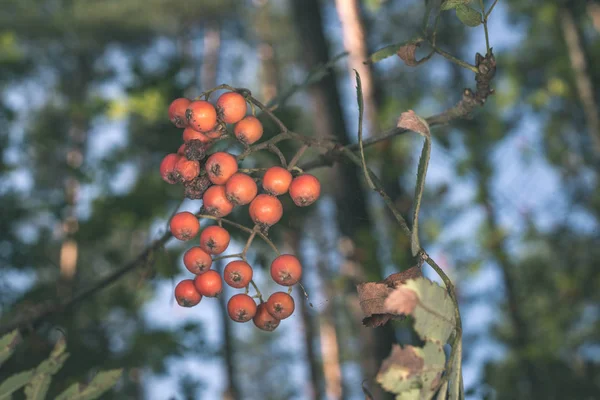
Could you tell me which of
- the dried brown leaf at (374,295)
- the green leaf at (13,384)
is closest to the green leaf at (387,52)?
the dried brown leaf at (374,295)

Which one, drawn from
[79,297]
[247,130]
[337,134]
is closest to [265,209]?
[247,130]

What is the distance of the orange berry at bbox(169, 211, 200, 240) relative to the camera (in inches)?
47.1

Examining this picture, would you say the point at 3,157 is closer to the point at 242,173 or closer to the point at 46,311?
the point at 46,311

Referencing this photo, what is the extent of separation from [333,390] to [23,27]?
13.0 meters

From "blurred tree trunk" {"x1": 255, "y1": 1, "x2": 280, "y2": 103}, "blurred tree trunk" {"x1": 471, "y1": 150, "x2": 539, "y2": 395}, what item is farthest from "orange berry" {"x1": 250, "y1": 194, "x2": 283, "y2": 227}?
"blurred tree trunk" {"x1": 255, "y1": 1, "x2": 280, "y2": 103}

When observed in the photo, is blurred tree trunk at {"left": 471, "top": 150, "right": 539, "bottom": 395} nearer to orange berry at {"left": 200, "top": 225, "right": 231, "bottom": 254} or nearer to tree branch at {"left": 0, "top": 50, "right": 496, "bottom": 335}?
tree branch at {"left": 0, "top": 50, "right": 496, "bottom": 335}

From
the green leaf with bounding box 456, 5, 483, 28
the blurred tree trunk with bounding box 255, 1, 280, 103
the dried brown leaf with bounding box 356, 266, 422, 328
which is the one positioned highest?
the blurred tree trunk with bounding box 255, 1, 280, 103

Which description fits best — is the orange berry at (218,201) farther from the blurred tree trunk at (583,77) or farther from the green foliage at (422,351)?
the blurred tree trunk at (583,77)

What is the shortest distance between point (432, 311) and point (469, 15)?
0.70 m

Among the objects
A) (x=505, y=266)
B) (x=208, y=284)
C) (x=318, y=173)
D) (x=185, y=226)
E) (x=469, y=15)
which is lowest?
(x=208, y=284)

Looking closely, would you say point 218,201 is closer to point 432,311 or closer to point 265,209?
point 265,209

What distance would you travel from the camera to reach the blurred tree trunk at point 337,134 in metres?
3.39

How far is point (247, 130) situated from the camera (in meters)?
1.15

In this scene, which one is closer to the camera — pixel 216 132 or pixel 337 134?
pixel 216 132
